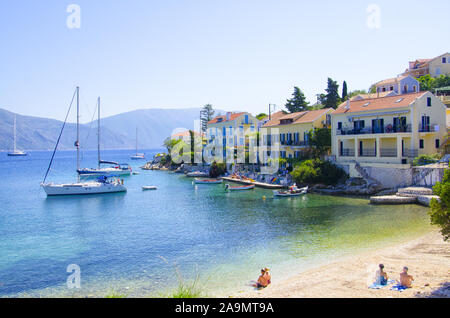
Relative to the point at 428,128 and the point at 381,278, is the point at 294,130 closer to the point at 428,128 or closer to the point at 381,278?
the point at 428,128

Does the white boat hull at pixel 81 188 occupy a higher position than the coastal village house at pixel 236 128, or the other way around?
the coastal village house at pixel 236 128

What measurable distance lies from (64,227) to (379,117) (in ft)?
108

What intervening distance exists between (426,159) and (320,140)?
13.5 meters

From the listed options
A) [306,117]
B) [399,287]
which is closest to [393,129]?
[306,117]

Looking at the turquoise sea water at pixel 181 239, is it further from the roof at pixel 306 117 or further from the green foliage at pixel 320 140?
the roof at pixel 306 117

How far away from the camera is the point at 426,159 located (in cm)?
3419

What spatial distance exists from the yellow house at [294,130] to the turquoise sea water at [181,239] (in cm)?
1247

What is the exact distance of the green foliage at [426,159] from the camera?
34.0 meters

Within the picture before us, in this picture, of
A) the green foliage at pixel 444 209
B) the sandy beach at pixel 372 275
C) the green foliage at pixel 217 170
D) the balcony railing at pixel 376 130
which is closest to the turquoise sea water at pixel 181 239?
the sandy beach at pixel 372 275

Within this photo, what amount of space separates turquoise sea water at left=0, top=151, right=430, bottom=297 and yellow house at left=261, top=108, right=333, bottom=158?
1247cm

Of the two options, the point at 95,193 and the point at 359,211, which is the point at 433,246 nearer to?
the point at 359,211

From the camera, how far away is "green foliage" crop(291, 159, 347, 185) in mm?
41188

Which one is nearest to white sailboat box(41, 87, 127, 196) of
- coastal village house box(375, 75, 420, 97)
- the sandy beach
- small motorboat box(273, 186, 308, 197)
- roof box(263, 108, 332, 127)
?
small motorboat box(273, 186, 308, 197)
